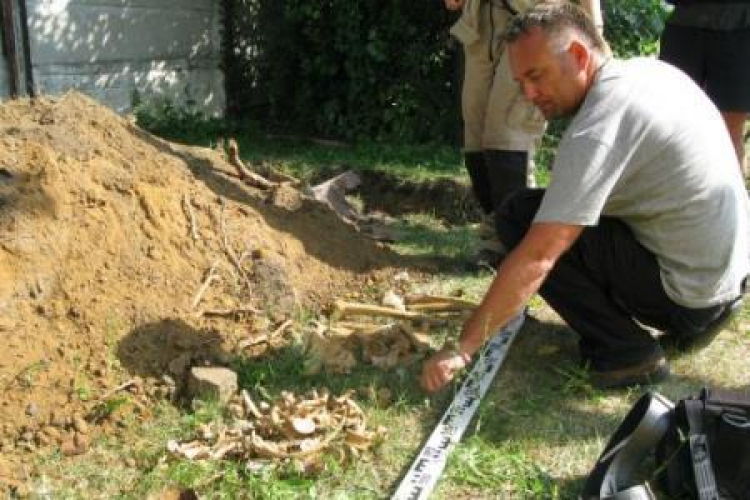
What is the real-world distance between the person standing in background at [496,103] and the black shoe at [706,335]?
1.20m

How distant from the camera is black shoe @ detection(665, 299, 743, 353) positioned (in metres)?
3.09

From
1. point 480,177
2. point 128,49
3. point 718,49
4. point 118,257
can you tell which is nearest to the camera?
point 118,257

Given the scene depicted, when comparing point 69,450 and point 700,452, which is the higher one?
point 700,452

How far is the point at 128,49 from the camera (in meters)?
7.61

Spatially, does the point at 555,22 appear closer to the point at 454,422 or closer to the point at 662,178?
the point at 662,178

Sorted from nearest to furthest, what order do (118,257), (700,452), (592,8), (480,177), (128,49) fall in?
1. (700,452)
2. (118,257)
3. (592,8)
4. (480,177)
5. (128,49)

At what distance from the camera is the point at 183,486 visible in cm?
262

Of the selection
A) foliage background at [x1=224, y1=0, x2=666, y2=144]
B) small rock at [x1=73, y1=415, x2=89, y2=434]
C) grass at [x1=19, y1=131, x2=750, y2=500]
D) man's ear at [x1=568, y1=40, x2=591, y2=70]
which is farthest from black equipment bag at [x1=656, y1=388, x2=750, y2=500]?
foliage background at [x1=224, y1=0, x2=666, y2=144]

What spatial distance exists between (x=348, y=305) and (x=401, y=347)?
379mm

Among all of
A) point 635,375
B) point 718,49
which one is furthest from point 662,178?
point 718,49

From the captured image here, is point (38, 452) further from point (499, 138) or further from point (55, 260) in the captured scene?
point (499, 138)

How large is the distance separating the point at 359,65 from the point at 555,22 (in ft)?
17.8

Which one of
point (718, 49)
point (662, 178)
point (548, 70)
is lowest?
point (662, 178)

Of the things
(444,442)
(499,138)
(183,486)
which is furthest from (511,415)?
(499,138)
